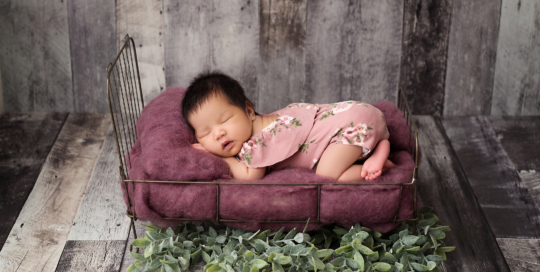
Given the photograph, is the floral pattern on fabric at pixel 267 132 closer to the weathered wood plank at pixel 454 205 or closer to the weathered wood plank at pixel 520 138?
the weathered wood plank at pixel 454 205

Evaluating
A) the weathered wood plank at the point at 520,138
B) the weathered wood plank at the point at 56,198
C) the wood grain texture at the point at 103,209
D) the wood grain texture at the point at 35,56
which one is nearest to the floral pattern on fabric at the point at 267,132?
the wood grain texture at the point at 103,209

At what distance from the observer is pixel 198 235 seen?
134 centimetres

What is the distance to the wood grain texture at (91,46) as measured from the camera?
1951 millimetres

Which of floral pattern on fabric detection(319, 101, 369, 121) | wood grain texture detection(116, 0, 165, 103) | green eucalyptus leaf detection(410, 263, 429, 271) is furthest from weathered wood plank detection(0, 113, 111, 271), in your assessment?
green eucalyptus leaf detection(410, 263, 429, 271)

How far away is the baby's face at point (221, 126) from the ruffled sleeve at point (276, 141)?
3cm

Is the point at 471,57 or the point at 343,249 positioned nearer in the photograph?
the point at 343,249

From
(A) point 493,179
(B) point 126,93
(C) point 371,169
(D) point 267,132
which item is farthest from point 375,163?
(B) point 126,93

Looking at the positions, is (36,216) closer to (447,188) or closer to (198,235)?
(198,235)

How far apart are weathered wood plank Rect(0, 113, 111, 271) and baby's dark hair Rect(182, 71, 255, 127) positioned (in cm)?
48

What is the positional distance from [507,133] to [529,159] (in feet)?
0.67

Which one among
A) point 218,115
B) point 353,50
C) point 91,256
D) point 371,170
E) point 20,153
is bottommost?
point 91,256

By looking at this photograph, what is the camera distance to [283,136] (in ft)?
4.55

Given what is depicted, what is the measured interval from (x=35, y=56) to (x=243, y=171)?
1.15 metres

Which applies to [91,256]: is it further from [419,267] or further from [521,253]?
[521,253]
